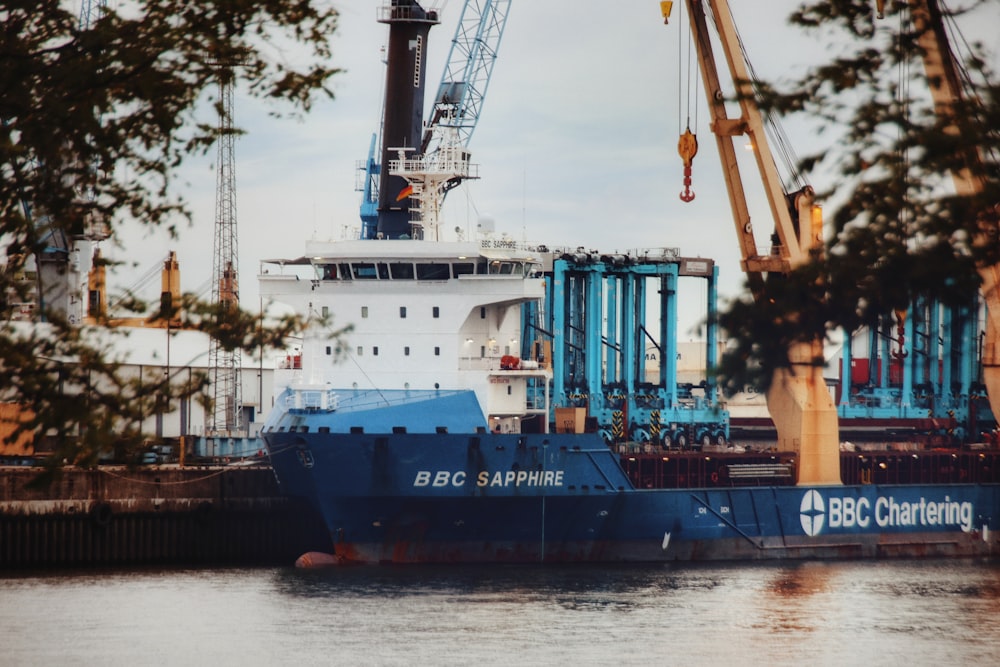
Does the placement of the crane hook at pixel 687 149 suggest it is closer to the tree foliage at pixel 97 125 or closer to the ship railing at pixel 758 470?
the ship railing at pixel 758 470

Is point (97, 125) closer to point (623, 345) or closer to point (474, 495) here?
point (474, 495)

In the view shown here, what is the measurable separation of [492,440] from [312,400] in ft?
14.2

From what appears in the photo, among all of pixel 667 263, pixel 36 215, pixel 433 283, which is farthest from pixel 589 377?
pixel 36 215

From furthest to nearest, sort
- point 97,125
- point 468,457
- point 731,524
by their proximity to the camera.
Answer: point 731,524 → point 468,457 → point 97,125

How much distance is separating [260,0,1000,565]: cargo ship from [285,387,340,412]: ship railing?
4cm

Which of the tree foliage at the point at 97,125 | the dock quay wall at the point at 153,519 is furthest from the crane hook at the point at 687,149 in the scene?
the tree foliage at the point at 97,125

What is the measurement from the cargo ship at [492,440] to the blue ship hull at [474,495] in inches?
1.9

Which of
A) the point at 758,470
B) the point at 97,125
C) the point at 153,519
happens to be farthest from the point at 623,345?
the point at 97,125

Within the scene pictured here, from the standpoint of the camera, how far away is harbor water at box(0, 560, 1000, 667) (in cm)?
2725

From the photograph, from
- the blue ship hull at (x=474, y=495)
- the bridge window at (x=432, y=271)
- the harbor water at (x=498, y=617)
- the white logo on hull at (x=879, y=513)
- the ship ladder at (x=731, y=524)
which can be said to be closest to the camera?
the harbor water at (x=498, y=617)

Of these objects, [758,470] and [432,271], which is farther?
[758,470]

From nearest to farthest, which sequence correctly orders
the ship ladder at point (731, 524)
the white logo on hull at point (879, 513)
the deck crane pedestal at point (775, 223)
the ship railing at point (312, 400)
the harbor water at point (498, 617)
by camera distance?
the harbor water at point (498, 617) → the ship railing at point (312, 400) → the ship ladder at point (731, 524) → the deck crane pedestal at point (775, 223) → the white logo on hull at point (879, 513)

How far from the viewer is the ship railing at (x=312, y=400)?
121 feet

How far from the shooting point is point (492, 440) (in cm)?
3653
